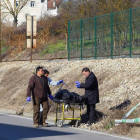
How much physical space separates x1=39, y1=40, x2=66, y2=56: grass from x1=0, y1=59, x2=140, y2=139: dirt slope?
14577mm

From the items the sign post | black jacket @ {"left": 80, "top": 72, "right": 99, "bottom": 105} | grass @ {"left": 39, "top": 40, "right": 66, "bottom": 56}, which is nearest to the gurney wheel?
black jacket @ {"left": 80, "top": 72, "right": 99, "bottom": 105}

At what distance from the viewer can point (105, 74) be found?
18.2 metres

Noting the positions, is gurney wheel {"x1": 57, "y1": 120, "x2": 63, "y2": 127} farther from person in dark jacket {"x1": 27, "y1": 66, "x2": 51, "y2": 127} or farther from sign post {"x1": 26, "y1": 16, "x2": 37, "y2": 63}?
sign post {"x1": 26, "y1": 16, "x2": 37, "y2": 63}

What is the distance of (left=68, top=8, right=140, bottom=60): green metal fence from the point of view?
69.5ft

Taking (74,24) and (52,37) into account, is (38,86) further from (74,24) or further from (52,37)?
(52,37)

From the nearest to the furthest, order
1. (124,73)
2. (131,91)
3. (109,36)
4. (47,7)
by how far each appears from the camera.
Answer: (131,91) → (124,73) → (109,36) → (47,7)

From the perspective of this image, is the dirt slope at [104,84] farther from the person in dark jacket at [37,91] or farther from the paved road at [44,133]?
the person in dark jacket at [37,91]

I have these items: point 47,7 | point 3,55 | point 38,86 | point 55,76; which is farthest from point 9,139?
point 47,7

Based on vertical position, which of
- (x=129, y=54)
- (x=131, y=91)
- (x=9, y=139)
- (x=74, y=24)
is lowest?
(x=9, y=139)

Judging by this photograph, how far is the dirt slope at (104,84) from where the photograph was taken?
1276cm

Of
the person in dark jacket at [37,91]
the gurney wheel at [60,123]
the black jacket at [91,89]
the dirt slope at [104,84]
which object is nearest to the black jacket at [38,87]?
the person in dark jacket at [37,91]

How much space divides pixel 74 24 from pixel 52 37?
2329 cm

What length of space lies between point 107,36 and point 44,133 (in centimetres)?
1234

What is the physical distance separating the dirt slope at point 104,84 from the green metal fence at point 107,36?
1529mm
